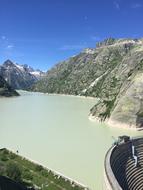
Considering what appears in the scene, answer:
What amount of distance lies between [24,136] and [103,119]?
3130 cm

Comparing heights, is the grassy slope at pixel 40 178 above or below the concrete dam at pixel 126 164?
below

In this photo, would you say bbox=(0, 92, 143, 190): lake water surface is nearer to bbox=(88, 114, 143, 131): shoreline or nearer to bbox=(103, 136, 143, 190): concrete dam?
bbox=(88, 114, 143, 131): shoreline

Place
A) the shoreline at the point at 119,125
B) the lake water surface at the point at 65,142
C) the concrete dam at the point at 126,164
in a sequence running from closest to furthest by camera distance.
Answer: the concrete dam at the point at 126,164 < the lake water surface at the point at 65,142 < the shoreline at the point at 119,125

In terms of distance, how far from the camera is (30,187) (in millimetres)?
38562

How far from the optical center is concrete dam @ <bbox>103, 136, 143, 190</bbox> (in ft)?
124

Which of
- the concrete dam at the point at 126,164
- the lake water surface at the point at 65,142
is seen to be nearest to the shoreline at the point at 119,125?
the lake water surface at the point at 65,142

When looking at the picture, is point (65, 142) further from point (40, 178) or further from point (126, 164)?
point (40, 178)

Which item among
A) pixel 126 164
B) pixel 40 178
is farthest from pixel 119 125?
pixel 40 178

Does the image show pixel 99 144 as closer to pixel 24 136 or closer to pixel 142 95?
pixel 24 136

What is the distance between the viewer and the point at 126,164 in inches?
1750

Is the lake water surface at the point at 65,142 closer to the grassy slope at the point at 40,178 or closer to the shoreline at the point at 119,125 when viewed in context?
the shoreline at the point at 119,125

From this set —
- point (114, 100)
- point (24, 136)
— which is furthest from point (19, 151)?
point (114, 100)

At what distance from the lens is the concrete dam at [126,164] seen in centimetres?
3783

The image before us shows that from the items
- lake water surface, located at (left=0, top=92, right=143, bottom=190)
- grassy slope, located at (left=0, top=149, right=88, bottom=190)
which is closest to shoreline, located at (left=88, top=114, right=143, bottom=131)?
lake water surface, located at (left=0, top=92, right=143, bottom=190)
